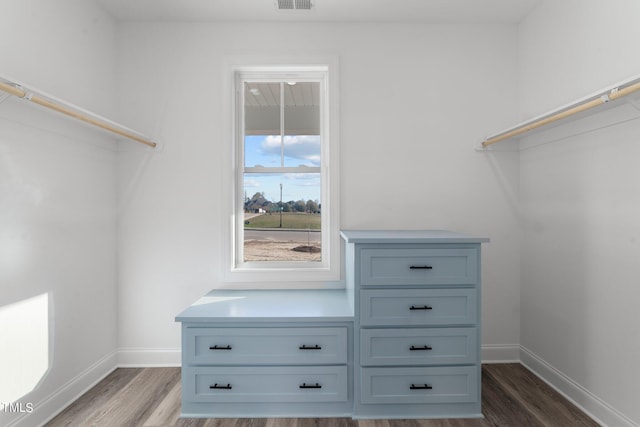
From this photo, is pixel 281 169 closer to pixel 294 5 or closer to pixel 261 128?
pixel 261 128

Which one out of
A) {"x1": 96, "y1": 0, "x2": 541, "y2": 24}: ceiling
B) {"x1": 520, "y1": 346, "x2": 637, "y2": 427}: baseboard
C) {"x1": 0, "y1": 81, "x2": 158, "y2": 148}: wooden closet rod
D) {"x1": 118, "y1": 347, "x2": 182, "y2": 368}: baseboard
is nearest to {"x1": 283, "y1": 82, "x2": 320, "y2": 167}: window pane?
{"x1": 96, "y1": 0, "x2": 541, "y2": 24}: ceiling

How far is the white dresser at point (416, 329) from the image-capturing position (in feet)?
6.26

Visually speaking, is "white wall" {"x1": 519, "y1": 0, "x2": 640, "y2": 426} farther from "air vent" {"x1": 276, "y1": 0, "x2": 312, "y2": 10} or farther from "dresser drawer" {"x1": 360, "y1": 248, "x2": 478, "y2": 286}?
"air vent" {"x1": 276, "y1": 0, "x2": 312, "y2": 10}

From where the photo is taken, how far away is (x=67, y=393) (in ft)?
6.75

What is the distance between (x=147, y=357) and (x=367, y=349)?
68.3 inches

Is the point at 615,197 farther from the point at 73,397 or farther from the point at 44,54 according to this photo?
the point at 73,397

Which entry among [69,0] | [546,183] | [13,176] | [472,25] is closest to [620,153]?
[546,183]

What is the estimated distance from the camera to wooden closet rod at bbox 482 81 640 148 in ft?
4.77

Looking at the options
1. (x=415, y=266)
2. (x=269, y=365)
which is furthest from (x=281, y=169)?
(x=269, y=365)

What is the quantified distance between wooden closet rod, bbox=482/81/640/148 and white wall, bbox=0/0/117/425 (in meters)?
2.76

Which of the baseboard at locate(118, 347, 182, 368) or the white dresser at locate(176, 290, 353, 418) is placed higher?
the white dresser at locate(176, 290, 353, 418)

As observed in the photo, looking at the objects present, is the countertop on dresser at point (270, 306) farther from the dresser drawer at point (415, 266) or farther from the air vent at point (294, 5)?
the air vent at point (294, 5)

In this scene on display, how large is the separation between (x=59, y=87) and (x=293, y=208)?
5.54ft

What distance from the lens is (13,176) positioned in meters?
1.69
